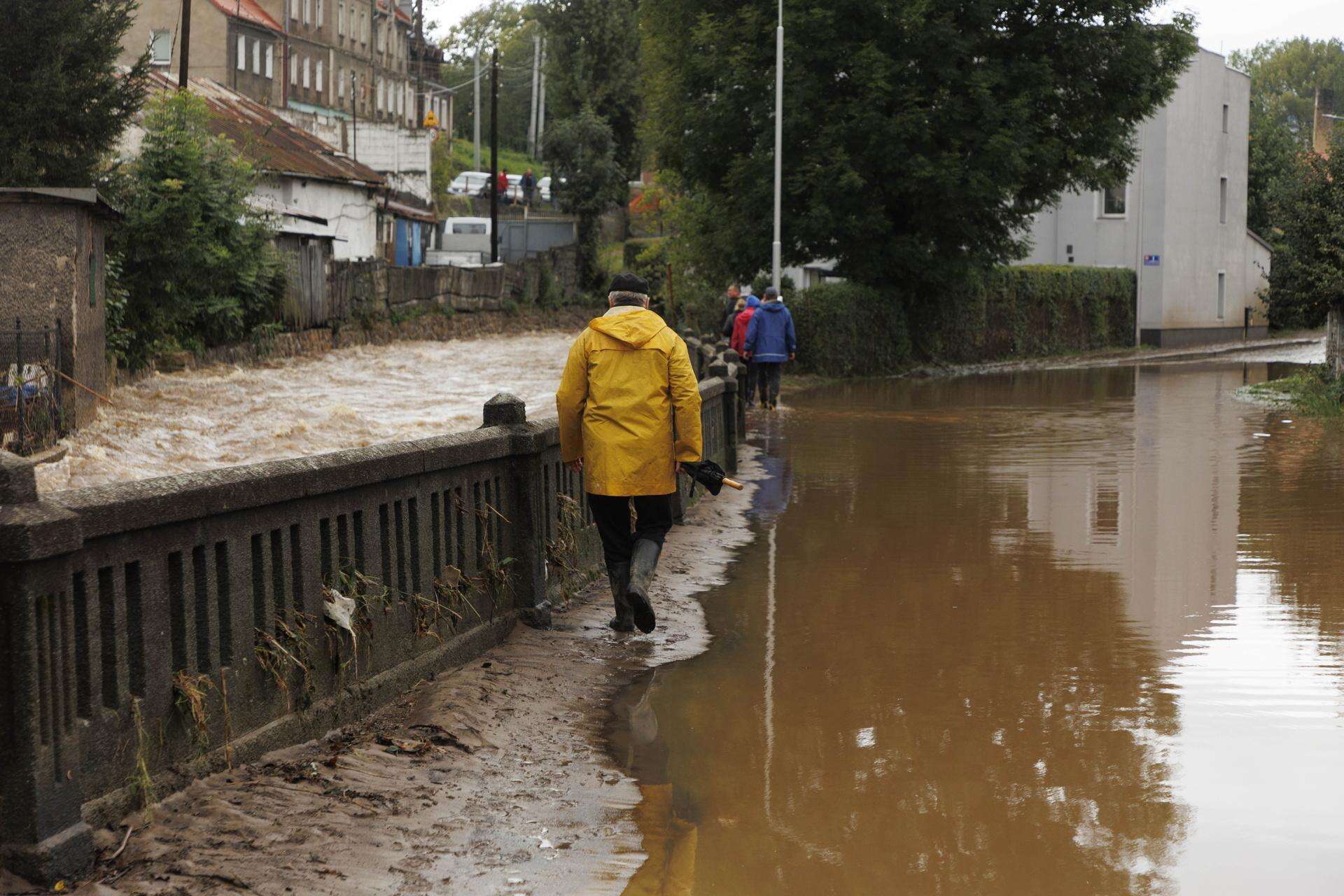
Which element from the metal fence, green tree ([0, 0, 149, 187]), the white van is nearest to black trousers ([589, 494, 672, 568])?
the metal fence

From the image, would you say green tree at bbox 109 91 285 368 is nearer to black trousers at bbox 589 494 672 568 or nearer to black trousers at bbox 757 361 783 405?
black trousers at bbox 757 361 783 405

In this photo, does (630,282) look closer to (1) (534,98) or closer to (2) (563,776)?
(2) (563,776)

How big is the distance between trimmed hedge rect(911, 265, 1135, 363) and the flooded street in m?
10.9

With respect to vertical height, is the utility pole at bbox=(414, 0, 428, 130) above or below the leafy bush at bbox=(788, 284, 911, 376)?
above

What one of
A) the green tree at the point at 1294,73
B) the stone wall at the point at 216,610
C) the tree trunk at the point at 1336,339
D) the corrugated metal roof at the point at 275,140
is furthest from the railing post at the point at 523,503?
the green tree at the point at 1294,73

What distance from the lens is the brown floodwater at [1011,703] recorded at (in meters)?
4.93

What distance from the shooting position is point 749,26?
34.8 metres

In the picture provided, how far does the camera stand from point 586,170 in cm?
6372

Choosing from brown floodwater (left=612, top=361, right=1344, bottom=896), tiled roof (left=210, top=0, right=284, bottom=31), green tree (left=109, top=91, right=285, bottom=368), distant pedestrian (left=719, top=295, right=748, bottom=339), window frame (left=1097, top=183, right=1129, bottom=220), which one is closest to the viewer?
brown floodwater (left=612, top=361, right=1344, bottom=896)

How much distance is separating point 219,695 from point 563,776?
134 centimetres

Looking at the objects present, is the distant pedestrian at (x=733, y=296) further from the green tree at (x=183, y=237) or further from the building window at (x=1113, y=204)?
the building window at (x=1113, y=204)

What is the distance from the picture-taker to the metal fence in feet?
52.0

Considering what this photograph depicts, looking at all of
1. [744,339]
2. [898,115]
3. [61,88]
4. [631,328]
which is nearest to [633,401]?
[631,328]

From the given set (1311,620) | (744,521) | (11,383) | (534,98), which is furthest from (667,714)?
(534,98)
